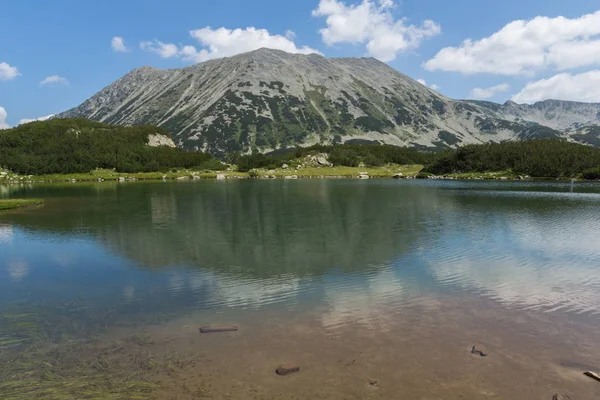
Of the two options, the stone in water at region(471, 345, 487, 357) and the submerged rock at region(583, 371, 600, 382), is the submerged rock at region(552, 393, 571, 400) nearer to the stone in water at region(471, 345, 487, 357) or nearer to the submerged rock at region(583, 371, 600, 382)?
the submerged rock at region(583, 371, 600, 382)

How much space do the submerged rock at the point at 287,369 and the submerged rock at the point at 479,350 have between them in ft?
22.7

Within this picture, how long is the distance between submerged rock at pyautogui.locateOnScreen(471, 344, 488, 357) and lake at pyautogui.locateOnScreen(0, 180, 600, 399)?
0.53 feet

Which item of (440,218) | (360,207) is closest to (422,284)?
(440,218)

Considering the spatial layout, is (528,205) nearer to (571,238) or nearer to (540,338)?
(571,238)

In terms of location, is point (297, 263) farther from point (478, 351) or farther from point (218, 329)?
point (478, 351)

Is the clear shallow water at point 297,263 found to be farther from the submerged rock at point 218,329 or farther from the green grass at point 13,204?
the green grass at point 13,204

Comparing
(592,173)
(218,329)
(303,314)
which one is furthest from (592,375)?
(592,173)

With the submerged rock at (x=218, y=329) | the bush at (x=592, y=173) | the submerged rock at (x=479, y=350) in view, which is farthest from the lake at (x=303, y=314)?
the bush at (x=592, y=173)

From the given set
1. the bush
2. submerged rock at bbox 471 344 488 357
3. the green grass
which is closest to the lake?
submerged rock at bbox 471 344 488 357

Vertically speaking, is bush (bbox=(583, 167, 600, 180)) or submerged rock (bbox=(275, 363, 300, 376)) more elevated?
bush (bbox=(583, 167, 600, 180))

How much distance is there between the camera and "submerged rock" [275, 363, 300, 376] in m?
13.3

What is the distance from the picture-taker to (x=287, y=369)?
13.4 meters

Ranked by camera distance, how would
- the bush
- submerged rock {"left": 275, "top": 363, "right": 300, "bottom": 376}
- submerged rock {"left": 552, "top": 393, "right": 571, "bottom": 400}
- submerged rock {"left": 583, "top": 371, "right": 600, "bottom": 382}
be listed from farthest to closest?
the bush → submerged rock {"left": 275, "top": 363, "right": 300, "bottom": 376} → submerged rock {"left": 583, "top": 371, "right": 600, "bottom": 382} → submerged rock {"left": 552, "top": 393, "right": 571, "bottom": 400}

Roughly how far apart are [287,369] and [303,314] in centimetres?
556
